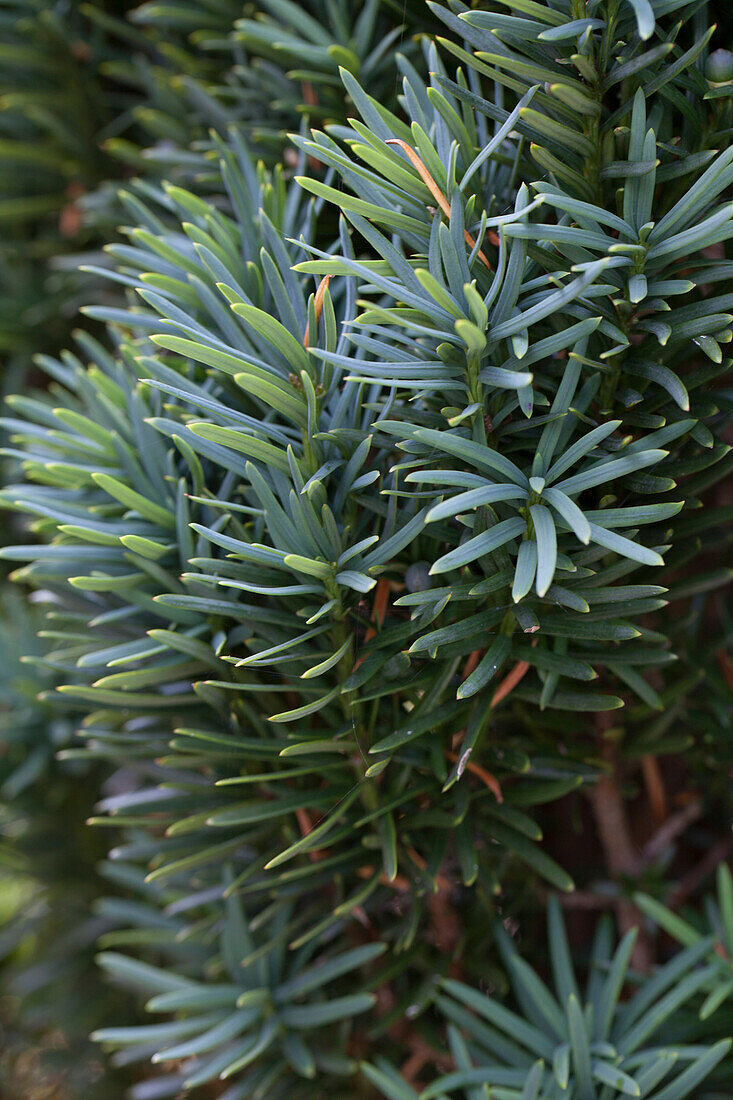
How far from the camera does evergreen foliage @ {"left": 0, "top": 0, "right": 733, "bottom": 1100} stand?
315mm

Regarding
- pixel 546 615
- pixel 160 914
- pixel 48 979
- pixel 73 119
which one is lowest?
pixel 48 979

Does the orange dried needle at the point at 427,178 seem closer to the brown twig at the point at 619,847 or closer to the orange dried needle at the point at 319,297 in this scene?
the orange dried needle at the point at 319,297

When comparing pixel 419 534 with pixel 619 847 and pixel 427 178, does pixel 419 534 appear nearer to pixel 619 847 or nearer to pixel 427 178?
pixel 427 178

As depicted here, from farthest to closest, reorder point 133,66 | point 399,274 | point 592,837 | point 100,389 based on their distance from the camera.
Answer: point 133,66 < point 592,837 < point 100,389 < point 399,274

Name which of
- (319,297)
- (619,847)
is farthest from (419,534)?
(619,847)

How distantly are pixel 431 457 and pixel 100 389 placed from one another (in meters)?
0.22

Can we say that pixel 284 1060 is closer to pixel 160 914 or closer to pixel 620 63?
pixel 160 914

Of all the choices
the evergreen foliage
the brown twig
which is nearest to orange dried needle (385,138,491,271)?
the evergreen foliage

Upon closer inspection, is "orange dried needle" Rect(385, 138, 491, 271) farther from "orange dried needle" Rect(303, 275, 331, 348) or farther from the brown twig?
the brown twig

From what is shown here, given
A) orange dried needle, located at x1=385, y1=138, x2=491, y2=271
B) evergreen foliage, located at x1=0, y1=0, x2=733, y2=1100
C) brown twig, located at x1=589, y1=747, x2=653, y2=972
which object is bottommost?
brown twig, located at x1=589, y1=747, x2=653, y2=972

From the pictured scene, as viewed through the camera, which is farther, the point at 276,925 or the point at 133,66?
the point at 133,66

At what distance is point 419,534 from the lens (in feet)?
1.23

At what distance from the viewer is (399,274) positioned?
0.32m

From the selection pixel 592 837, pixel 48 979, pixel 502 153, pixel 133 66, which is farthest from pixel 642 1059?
pixel 133 66
